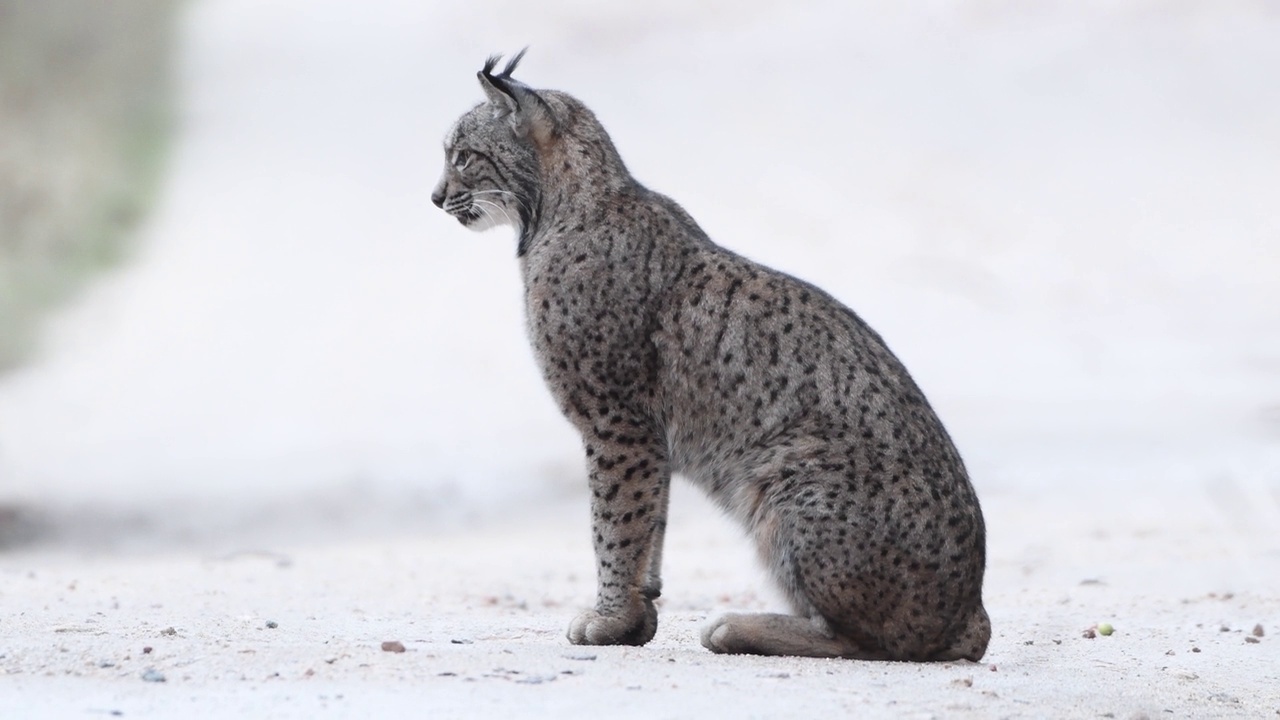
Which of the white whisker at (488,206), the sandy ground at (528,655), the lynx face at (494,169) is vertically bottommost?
the sandy ground at (528,655)

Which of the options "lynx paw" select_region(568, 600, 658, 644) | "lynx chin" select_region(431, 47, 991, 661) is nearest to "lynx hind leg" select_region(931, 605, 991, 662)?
"lynx chin" select_region(431, 47, 991, 661)

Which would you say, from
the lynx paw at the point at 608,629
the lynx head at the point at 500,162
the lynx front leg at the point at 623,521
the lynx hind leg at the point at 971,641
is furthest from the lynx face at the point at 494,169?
the lynx hind leg at the point at 971,641

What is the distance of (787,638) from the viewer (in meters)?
6.85

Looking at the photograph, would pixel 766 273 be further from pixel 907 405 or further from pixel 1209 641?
pixel 1209 641

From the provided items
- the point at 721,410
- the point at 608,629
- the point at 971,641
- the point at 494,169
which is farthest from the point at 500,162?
the point at 971,641

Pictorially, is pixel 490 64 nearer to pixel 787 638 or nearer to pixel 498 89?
pixel 498 89

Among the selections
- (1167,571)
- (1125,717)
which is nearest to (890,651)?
(1125,717)

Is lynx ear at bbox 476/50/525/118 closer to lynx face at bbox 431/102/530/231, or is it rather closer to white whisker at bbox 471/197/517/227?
lynx face at bbox 431/102/530/231

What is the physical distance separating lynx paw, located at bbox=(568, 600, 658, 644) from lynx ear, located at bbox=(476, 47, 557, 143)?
241 cm

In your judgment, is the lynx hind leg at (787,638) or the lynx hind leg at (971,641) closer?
the lynx hind leg at (787,638)

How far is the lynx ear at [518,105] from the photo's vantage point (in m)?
7.75

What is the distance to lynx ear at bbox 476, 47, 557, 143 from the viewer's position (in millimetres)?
7754

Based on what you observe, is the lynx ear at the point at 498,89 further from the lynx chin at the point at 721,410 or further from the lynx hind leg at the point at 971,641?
the lynx hind leg at the point at 971,641

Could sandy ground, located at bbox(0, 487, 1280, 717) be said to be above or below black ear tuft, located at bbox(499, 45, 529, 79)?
below
